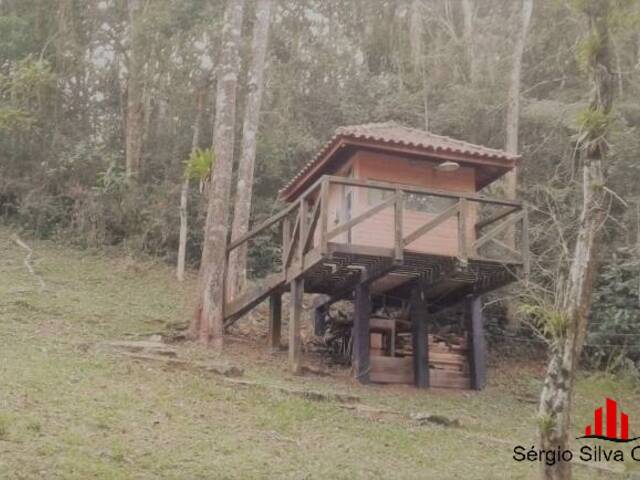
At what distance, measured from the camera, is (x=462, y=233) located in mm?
11539

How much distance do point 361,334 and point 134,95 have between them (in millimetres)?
11601

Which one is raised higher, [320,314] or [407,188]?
[407,188]

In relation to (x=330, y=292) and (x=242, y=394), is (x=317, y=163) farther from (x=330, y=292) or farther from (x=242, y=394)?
(x=242, y=394)

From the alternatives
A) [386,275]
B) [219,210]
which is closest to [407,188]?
[386,275]

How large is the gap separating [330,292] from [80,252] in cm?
815

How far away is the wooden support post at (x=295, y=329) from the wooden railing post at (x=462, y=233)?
2.87 m

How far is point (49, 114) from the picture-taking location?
2177cm

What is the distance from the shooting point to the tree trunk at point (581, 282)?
20.5ft

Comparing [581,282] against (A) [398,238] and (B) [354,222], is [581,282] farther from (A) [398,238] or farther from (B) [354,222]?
(B) [354,222]

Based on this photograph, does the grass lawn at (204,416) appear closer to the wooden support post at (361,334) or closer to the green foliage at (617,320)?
the wooden support post at (361,334)

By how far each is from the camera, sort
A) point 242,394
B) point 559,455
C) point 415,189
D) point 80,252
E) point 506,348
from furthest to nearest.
A: point 80,252 < point 506,348 < point 415,189 < point 242,394 < point 559,455

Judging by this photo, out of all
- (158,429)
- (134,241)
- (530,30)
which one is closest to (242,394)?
(158,429)

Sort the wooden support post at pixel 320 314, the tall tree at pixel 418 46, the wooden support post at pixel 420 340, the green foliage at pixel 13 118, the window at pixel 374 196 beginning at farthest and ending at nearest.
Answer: the tall tree at pixel 418 46, the green foliage at pixel 13 118, the wooden support post at pixel 320 314, the wooden support post at pixel 420 340, the window at pixel 374 196

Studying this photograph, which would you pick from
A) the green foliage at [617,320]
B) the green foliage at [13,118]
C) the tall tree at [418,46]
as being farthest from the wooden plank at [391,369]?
the green foliage at [13,118]
